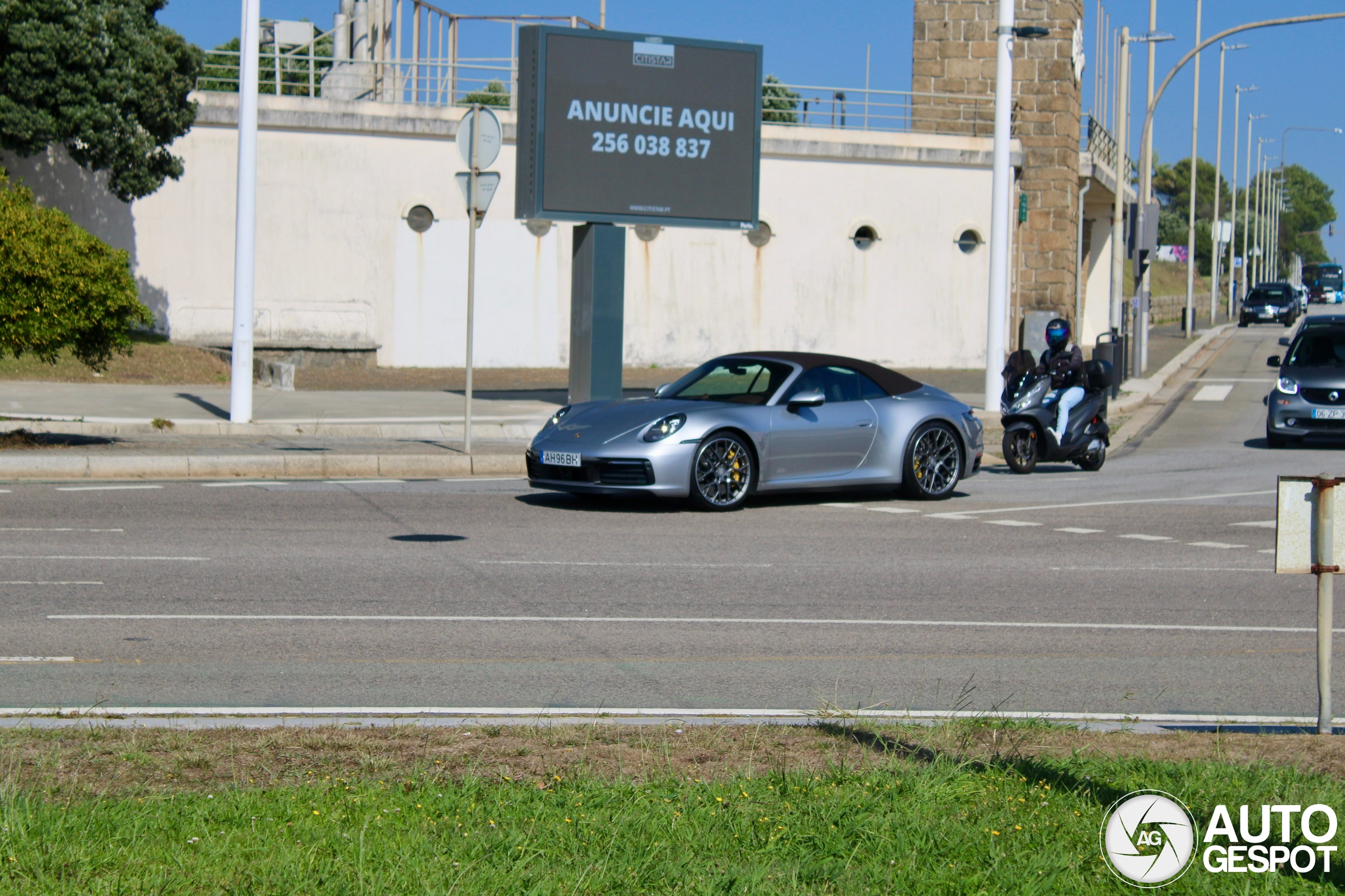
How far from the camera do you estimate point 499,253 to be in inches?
1183

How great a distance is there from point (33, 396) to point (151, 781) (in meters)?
17.1

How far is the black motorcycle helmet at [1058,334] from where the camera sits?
16172 millimetres

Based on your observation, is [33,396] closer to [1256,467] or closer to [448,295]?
[448,295]

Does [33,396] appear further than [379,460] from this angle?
Yes

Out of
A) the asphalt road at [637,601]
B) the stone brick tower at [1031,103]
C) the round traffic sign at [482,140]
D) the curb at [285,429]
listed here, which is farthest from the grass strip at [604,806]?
the stone brick tower at [1031,103]

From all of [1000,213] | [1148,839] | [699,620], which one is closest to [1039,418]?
[1000,213]

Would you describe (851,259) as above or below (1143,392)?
above

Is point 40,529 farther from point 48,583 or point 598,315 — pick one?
point 598,315

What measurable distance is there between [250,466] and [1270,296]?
198ft

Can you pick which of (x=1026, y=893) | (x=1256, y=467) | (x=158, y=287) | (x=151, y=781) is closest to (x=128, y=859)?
(x=151, y=781)

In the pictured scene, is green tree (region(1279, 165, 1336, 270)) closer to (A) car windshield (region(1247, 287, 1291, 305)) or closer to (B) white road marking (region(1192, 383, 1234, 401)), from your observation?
(A) car windshield (region(1247, 287, 1291, 305))

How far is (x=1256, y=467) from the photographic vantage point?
56.8ft

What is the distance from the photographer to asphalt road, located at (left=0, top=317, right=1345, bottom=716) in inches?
253

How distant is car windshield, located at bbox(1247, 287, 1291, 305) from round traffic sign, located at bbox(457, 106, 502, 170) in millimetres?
58183
